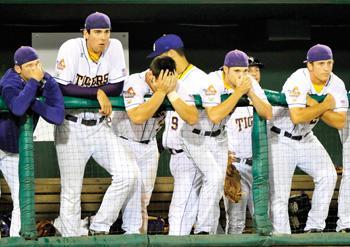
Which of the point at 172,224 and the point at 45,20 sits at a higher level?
the point at 45,20

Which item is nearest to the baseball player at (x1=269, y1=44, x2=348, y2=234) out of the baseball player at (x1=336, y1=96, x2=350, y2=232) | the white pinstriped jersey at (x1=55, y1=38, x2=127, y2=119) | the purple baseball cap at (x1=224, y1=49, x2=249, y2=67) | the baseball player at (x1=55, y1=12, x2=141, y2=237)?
the baseball player at (x1=336, y1=96, x2=350, y2=232)

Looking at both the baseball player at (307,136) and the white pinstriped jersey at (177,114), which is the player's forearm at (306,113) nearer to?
the baseball player at (307,136)

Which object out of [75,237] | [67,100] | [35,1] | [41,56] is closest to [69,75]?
[67,100]

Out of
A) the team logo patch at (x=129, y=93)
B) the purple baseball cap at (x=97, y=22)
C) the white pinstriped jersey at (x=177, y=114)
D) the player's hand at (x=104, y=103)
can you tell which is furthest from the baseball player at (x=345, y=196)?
the purple baseball cap at (x=97, y=22)

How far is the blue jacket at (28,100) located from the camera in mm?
7098

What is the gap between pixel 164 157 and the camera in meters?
10.3

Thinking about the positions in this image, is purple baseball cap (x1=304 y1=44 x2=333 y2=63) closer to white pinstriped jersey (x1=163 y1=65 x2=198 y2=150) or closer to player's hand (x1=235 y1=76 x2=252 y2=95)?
player's hand (x1=235 y1=76 x2=252 y2=95)

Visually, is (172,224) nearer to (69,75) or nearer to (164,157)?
(69,75)

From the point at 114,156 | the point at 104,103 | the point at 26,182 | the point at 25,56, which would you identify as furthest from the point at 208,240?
the point at 25,56

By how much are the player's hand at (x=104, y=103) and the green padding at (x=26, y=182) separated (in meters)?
0.49

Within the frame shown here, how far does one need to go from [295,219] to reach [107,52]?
2232mm

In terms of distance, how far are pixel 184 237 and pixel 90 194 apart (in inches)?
85.3

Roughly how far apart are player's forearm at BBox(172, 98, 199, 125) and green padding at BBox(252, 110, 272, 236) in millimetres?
459

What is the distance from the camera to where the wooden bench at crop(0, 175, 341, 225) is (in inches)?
353
